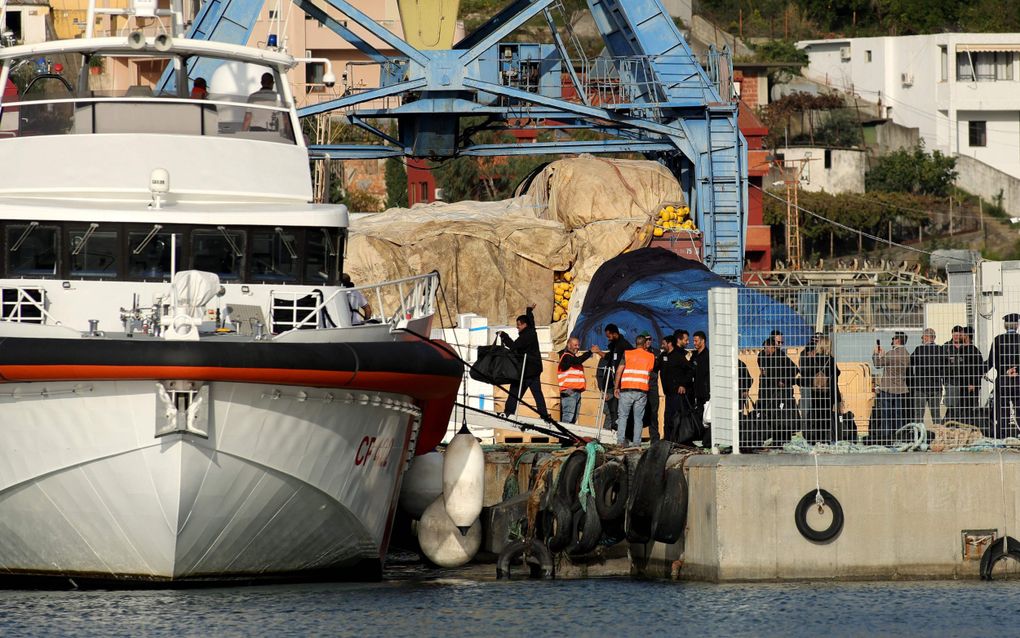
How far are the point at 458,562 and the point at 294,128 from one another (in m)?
4.45

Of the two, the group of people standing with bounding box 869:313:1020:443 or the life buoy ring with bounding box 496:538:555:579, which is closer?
the group of people standing with bounding box 869:313:1020:443

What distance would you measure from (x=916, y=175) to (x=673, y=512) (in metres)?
40.6

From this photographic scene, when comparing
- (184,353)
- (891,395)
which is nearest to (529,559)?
(891,395)

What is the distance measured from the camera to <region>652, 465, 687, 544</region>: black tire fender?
1445 cm

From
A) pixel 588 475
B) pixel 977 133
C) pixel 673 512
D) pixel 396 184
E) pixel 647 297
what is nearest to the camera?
pixel 673 512

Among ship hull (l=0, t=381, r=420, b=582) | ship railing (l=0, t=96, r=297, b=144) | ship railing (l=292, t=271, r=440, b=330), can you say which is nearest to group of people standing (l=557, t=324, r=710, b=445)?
ship railing (l=292, t=271, r=440, b=330)

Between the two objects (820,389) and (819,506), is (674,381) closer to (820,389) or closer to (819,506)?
(820,389)

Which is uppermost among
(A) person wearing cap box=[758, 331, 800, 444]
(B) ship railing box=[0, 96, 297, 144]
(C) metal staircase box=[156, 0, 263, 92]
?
(C) metal staircase box=[156, 0, 263, 92]

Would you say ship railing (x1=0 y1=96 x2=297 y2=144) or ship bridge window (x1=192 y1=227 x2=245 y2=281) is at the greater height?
ship railing (x1=0 y1=96 x2=297 y2=144)

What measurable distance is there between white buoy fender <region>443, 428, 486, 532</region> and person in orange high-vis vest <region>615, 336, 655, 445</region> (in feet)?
5.68

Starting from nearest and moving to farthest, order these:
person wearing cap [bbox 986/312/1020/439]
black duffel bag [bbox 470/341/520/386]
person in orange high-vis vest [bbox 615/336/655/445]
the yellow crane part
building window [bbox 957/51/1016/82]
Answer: person wearing cap [bbox 986/312/1020/439] < person in orange high-vis vest [bbox 615/336/655/445] < black duffel bag [bbox 470/341/520/386] < the yellow crane part < building window [bbox 957/51/1016/82]

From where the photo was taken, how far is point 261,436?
43.3ft

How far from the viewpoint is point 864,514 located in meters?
14.1

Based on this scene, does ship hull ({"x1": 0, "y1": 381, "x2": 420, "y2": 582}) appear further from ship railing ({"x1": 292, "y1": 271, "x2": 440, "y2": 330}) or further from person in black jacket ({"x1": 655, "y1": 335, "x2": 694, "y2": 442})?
person in black jacket ({"x1": 655, "y1": 335, "x2": 694, "y2": 442})
